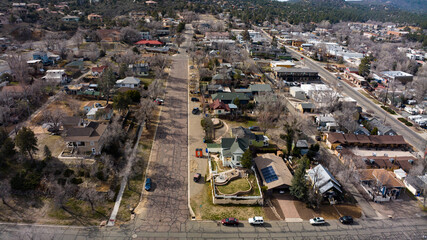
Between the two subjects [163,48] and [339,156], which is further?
[163,48]

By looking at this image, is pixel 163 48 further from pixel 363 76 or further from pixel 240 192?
pixel 240 192

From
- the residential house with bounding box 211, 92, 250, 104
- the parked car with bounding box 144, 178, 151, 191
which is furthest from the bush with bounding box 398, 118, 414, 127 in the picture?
the parked car with bounding box 144, 178, 151, 191

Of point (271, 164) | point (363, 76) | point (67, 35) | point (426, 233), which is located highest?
point (67, 35)

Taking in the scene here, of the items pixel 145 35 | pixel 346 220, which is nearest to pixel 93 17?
pixel 145 35

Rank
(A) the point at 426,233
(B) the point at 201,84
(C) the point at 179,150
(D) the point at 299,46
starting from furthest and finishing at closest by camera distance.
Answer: (D) the point at 299,46 → (B) the point at 201,84 → (C) the point at 179,150 → (A) the point at 426,233

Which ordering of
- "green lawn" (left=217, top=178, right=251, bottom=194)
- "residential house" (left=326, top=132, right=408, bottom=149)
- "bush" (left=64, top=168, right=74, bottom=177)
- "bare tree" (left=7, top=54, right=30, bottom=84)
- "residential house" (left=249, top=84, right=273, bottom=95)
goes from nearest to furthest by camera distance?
"green lawn" (left=217, top=178, right=251, bottom=194), "bush" (left=64, top=168, right=74, bottom=177), "residential house" (left=326, top=132, right=408, bottom=149), "bare tree" (left=7, top=54, right=30, bottom=84), "residential house" (left=249, top=84, right=273, bottom=95)

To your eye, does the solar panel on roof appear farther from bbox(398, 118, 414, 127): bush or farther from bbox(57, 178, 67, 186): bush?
bbox(398, 118, 414, 127): bush

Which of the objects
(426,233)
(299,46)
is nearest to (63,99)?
(426,233)
